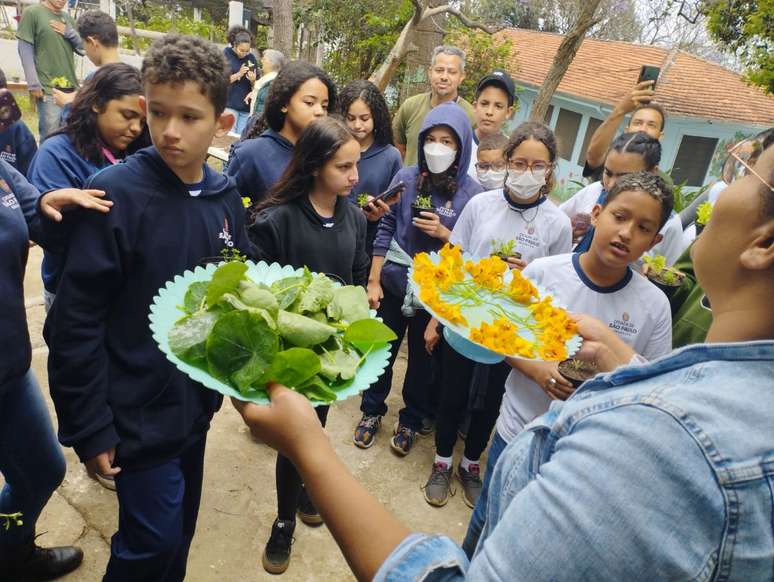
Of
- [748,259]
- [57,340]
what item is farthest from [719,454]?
[57,340]

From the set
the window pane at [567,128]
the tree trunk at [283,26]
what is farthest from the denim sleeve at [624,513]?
the window pane at [567,128]

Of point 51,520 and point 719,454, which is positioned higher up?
point 719,454

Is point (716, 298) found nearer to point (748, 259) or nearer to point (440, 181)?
point (748, 259)

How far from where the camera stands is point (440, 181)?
3.71m

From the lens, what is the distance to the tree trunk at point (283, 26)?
9797 mm

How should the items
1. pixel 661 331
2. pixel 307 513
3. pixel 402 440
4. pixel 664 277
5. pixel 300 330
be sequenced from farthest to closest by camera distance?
1. pixel 402 440
2. pixel 307 513
3. pixel 664 277
4. pixel 661 331
5. pixel 300 330

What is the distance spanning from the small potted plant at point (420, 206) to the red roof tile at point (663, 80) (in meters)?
13.7

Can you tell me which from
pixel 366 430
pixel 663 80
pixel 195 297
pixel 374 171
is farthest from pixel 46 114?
pixel 663 80

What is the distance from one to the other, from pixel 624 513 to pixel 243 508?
281cm

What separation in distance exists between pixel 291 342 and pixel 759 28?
38.6 ft

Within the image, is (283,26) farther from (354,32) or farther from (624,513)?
(624,513)

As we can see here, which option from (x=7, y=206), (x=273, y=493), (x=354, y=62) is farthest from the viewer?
(x=354, y=62)

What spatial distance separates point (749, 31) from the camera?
9.93 meters

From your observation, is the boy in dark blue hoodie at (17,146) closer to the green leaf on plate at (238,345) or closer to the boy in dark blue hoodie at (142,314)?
the boy in dark blue hoodie at (142,314)
